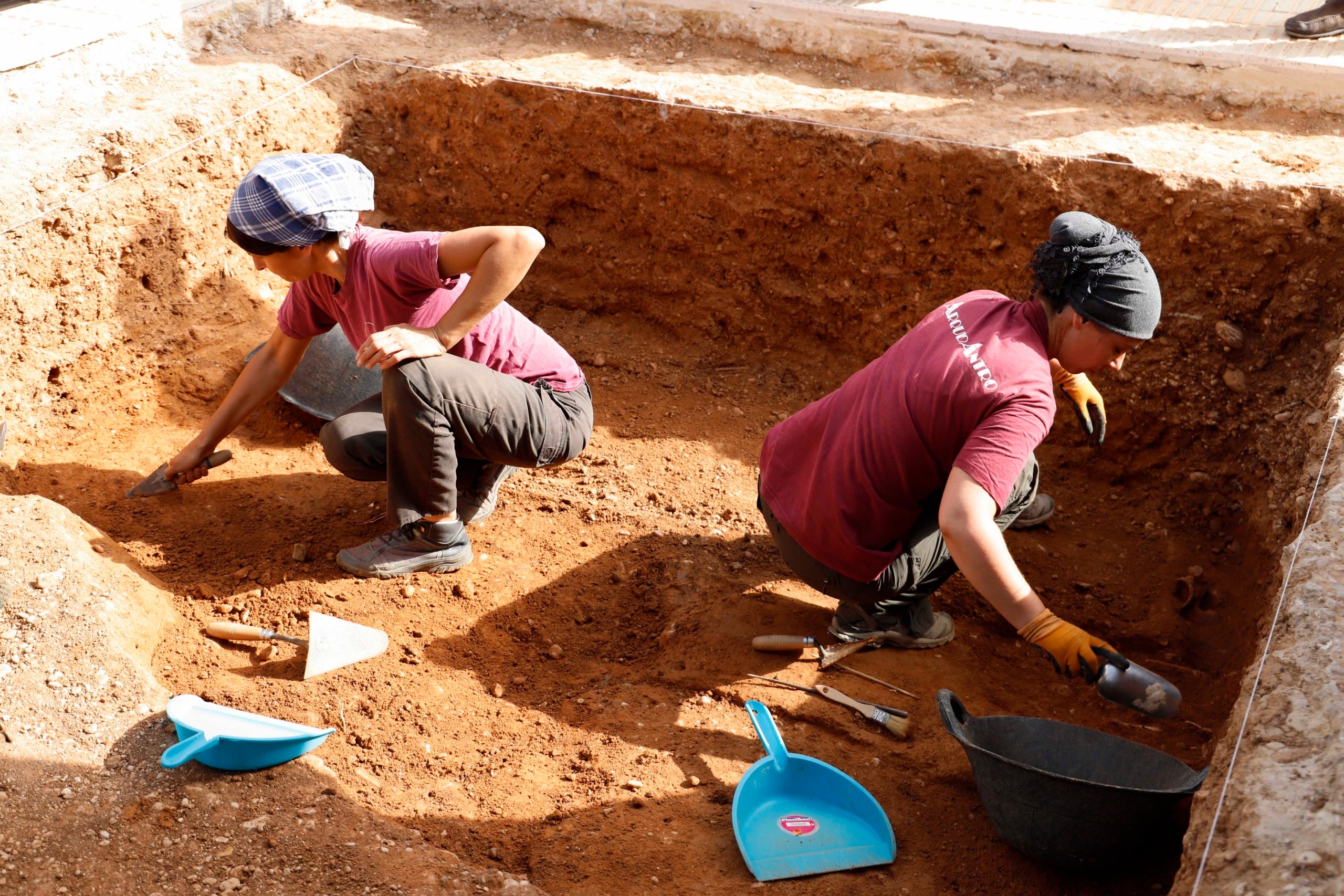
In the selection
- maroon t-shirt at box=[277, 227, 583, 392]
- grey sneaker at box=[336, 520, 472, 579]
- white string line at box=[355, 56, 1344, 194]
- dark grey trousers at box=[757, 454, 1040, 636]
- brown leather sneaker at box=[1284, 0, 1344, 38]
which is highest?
brown leather sneaker at box=[1284, 0, 1344, 38]

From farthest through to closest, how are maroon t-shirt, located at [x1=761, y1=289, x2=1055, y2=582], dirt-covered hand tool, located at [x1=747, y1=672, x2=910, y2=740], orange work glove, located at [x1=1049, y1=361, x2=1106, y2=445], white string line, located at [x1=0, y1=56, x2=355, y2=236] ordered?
white string line, located at [x1=0, y1=56, x2=355, y2=236]
orange work glove, located at [x1=1049, y1=361, x2=1106, y2=445]
dirt-covered hand tool, located at [x1=747, y1=672, x2=910, y2=740]
maroon t-shirt, located at [x1=761, y1=289, x2=1055, y2=582]

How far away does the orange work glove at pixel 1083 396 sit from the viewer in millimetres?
3066

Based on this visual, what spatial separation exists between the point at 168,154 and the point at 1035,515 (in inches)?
139

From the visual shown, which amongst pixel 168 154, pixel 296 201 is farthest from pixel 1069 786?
pixel 168 154

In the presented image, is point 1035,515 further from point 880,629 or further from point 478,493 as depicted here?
point 478,493

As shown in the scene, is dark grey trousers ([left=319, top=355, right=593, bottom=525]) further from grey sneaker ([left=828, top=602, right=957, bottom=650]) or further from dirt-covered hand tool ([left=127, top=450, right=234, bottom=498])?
grey sneaker ([left=828, top=602, right=957, bottom=650])

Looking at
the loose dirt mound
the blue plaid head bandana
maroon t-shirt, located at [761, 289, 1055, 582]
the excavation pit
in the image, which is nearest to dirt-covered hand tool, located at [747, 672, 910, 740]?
the excavation pit

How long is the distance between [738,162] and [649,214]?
0.48 metres

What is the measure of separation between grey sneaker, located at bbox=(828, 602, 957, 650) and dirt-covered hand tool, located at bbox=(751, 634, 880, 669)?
2 cm

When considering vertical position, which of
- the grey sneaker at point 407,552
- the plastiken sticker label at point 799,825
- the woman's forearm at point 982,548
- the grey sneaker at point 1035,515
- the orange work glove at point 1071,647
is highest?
the woman's forearm at point 982,548

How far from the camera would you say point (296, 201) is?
268cm

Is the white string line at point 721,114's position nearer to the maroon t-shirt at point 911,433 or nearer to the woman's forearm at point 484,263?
the maroon t-shirt at point 911,433

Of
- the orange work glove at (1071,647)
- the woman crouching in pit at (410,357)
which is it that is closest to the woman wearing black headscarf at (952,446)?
the orange work glove at (1071,647)

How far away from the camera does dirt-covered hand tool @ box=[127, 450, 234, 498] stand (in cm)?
340
